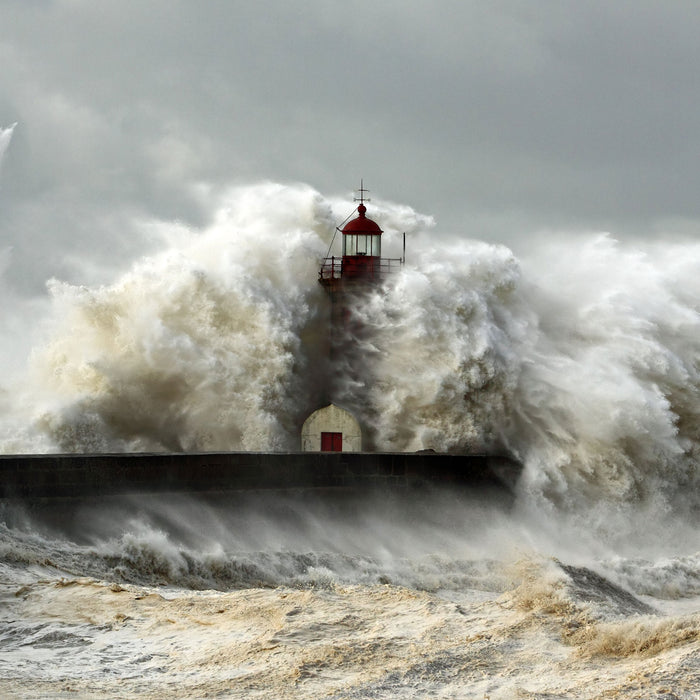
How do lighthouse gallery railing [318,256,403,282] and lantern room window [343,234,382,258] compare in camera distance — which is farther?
lantern room window [343,234,382,258]

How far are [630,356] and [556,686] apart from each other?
10.9 m

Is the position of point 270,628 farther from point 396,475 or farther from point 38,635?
point 396,475

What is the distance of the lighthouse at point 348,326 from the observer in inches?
610

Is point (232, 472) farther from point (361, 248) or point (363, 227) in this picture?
point (363, 227)

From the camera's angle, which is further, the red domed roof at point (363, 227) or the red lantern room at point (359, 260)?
the red domed roof at point (363, 227)

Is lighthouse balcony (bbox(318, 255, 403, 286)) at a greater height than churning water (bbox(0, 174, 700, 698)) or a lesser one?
greater

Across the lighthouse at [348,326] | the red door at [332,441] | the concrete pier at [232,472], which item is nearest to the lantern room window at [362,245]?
the lighthouse at [348,326]

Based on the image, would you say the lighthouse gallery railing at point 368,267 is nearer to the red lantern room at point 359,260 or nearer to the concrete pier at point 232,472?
the red lantern room at point 359,260

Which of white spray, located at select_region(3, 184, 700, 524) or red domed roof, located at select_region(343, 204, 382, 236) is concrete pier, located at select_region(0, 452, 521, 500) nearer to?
white spray, located at select_region(3, 184, 700, 524)

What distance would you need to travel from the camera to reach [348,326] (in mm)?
15930

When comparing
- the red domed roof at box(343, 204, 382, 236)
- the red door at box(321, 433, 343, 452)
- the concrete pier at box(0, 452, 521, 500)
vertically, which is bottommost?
the concrete pier at box(0, 452, 521, 500)

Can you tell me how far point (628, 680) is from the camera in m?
4.70

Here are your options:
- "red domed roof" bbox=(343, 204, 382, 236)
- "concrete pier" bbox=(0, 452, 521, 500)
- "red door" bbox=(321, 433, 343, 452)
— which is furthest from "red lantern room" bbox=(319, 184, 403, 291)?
"concrete pier" bbox=(0, 452, 521, 500)

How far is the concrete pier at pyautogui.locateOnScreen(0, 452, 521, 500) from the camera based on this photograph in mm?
9125
